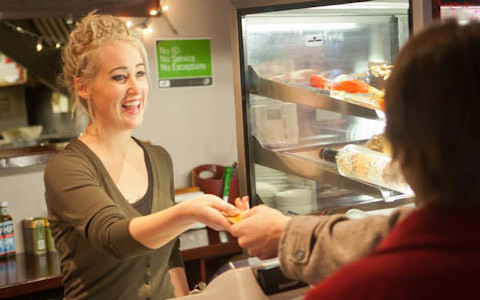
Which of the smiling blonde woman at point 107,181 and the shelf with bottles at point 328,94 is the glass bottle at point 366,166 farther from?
the smiling blonde woman at point 107,181

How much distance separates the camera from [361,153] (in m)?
2.33

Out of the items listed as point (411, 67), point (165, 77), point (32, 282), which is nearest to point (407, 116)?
point (411, 67)

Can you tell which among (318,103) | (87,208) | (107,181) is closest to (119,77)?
(107,181)

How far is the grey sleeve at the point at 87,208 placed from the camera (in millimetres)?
1439

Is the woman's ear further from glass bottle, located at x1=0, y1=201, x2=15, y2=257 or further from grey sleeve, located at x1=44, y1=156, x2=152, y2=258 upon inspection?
glass bottle, located at x1=0, y1=201, x2=15, y2=257

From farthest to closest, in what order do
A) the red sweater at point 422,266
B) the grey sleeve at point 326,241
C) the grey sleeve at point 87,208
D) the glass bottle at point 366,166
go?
the glass bottle at point 366,166 → the grey sleeve at point 87,208 → the grey sleeve at point 326,241 → the red sweater at point 422,266

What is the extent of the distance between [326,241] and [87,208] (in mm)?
676

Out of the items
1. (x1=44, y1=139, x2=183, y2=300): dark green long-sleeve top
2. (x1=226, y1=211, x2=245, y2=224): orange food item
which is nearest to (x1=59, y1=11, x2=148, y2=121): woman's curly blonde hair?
(x1=44, y1=139, x2=183, y2=300): dark green long-sleeve top

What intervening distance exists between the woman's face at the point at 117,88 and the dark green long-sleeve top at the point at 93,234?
0.38 ft

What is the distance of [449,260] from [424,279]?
0.04 m

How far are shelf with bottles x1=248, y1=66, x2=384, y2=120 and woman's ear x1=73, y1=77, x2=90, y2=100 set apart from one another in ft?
2.53

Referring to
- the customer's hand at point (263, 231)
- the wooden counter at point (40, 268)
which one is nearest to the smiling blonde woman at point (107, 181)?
the customer's hand at point (263, 231)

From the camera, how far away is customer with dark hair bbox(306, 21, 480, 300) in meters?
0.75

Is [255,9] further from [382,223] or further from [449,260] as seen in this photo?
[449,260]
